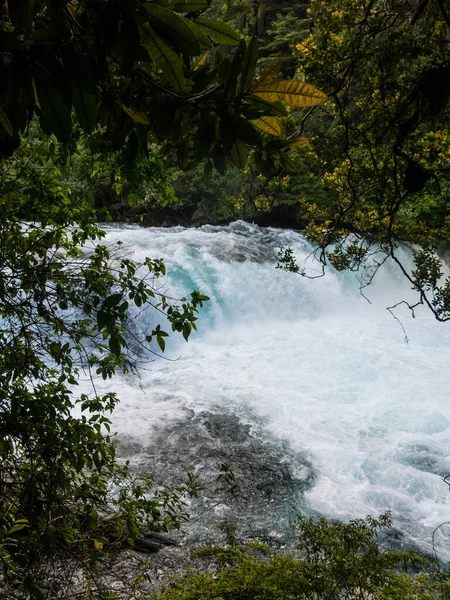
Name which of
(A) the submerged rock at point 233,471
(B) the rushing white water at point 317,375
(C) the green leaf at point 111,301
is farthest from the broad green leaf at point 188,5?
(A) the submerged rock at point 233,471

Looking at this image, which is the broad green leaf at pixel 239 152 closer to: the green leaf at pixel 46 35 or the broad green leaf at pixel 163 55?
the broad green leaf at pixel 163 55

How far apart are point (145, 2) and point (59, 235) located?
5.94 feet

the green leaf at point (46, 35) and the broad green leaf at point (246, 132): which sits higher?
the green leaf at point (46, 35)

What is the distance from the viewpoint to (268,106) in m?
1.07

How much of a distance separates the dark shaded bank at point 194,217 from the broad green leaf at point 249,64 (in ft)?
54.3

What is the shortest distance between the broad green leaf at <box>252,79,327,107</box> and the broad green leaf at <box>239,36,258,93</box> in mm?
35

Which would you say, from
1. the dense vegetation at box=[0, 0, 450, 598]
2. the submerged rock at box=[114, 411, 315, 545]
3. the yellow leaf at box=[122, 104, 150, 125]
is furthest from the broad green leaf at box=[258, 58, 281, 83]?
the submerged rock at box=[114, 411, 315, 545]

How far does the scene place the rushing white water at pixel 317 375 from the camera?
5727 mm

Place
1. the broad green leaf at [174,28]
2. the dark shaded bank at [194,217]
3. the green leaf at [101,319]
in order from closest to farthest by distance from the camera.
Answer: the broad green leaf at [174,28] → the green leaf at [101,319] → the dark shaded bank at [194,217]

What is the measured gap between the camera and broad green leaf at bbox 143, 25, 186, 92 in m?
0.90

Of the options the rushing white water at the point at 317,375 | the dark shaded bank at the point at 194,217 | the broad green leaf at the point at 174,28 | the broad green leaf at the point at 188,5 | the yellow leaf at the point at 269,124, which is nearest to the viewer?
the broad green leaf at the point at 174,28

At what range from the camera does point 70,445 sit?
2.00m

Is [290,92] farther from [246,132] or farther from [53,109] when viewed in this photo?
[53,109]

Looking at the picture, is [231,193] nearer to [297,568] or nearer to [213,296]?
[213,296]
